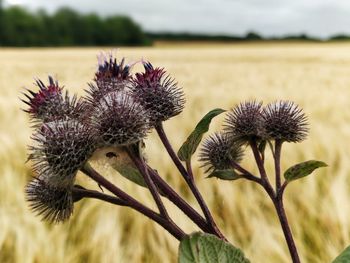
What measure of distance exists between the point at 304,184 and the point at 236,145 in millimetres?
1891

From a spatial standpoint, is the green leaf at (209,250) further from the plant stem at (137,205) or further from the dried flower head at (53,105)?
the dried flower head at (53,105)

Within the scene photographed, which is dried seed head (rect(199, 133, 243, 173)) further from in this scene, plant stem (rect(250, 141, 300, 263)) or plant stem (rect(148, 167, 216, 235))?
plant stem (rect(148, 167, 216, 235))

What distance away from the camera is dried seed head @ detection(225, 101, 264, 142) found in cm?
101

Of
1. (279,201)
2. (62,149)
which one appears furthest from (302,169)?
(62,149)

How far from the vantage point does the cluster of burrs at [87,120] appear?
2.77 ft

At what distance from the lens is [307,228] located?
8.58 feet

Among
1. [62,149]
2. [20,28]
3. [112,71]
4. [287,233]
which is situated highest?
[112,71]

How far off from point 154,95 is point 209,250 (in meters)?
0.28

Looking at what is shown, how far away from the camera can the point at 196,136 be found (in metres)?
0.86

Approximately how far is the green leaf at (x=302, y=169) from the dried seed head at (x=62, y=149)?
32cm

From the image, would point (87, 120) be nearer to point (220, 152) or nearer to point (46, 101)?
point (46, 101)

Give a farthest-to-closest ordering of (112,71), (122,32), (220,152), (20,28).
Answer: (122,32)
(20,28)
(220,152)
(112,71)

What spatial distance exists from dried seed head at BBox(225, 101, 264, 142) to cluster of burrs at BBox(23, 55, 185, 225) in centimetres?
11

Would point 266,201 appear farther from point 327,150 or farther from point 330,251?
point 327,150
